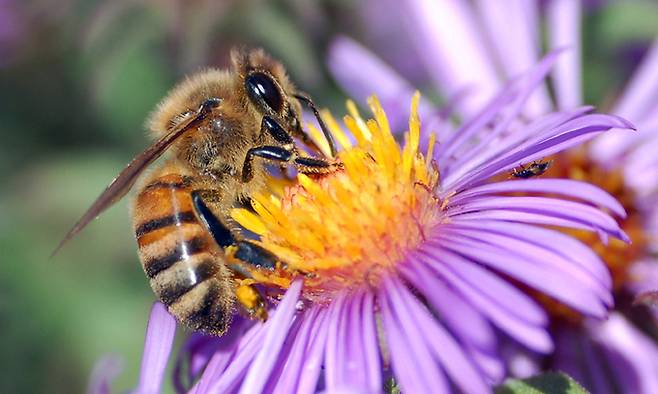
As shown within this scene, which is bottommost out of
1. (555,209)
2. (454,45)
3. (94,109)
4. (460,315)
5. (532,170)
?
(460,315)

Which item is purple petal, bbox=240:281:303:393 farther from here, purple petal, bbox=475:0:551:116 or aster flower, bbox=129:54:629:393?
purple petal, bbox=475:0:551:116

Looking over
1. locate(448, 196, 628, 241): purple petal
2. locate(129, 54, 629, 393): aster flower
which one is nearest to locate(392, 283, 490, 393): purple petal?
locate(129, 54, 629, 393): aster flower

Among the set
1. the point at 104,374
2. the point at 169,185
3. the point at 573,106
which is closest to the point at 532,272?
the point at 169,185

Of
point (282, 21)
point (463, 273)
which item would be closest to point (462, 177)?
point (463, 273)

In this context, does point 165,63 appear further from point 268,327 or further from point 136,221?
point 268,327

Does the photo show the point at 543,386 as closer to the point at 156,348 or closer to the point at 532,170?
the point at 532,170

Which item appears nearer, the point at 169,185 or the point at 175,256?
the point at 175,256
